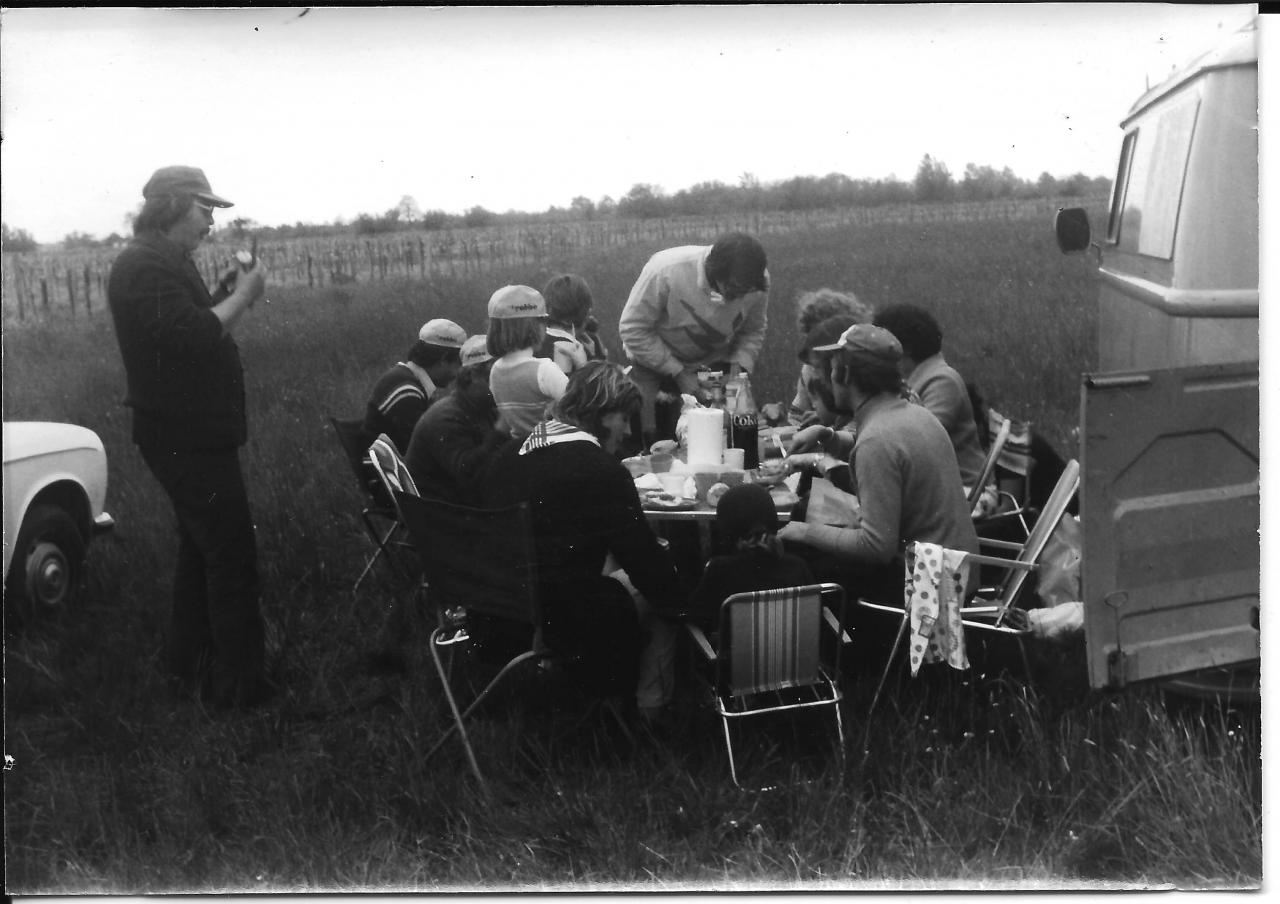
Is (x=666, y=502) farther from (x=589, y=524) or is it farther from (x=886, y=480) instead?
(x=886, y=480)

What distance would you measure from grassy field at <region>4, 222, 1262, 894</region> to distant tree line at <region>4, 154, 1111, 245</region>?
327 mm

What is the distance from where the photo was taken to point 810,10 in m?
3.60

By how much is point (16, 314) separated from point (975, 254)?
3919 mm

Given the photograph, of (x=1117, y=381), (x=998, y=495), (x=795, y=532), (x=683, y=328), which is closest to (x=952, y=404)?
(x=998, y=495)

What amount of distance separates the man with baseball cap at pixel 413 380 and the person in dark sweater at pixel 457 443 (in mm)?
287

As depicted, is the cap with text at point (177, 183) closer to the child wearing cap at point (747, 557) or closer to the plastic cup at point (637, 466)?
the plastic cup at point (637, 466)

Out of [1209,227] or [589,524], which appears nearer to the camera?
[1209,227]

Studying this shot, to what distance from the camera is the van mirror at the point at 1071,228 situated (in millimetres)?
4395

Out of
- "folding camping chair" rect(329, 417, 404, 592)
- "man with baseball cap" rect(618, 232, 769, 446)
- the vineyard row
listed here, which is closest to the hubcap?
the vineyard row

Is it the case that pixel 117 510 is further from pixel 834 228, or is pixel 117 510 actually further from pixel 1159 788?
pixel 1159 788

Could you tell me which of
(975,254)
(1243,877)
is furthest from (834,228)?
(1243,877)

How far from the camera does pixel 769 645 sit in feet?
11.0

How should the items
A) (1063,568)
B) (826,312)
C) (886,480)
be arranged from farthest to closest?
(826,312) < (1063,568) < (886,480)

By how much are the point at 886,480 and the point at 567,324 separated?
86.4 inches
